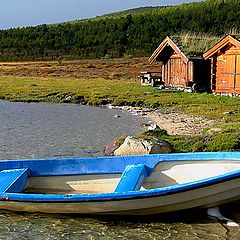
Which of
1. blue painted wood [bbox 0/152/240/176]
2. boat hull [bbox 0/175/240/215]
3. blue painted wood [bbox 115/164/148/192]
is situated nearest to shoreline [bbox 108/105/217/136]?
blue painted wood [bbox 0/152/240/176]

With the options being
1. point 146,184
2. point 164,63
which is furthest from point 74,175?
point 164,63

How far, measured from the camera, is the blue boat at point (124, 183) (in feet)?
31.3

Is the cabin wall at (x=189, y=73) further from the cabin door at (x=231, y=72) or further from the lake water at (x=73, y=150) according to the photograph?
the lake water at (x=73, y=150)

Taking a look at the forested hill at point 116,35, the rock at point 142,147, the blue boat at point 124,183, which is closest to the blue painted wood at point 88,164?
the blue boat at point 124,183

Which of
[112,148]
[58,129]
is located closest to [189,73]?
[58,129]

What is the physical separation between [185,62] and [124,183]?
24918 millimetres

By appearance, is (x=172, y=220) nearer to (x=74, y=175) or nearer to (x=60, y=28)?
(x=74, y=175)

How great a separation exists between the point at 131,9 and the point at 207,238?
150 metres

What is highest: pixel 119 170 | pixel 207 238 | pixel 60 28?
pixel 60 28

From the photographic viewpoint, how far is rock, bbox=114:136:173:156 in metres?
14.3

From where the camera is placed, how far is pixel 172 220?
1003 cm

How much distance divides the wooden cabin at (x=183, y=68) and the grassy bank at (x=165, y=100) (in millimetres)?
2041

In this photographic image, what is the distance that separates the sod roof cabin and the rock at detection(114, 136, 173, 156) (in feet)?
64.1

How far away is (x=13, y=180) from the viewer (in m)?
10.8
